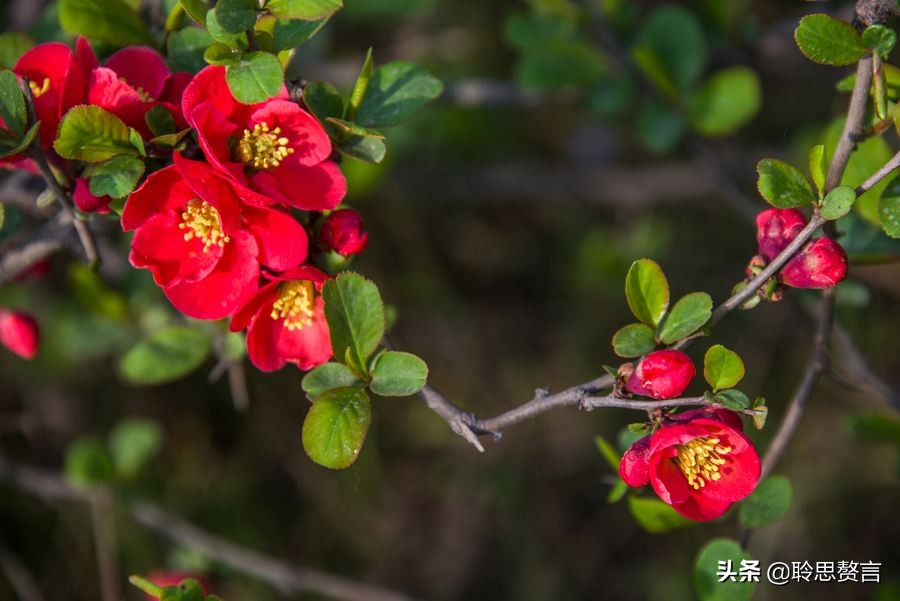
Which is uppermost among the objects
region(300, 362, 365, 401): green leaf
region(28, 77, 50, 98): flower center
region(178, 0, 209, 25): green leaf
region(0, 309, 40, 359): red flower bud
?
region(178, 0, 209, 25): green leaf

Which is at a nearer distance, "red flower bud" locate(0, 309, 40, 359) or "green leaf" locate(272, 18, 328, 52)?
"green leaf" locate(272, 18, 328, 52)

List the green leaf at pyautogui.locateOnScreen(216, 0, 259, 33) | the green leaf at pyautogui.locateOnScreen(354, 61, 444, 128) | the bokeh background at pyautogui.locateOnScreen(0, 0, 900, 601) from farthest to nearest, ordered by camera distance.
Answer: the bokeh background at pyautogui.locateOnScreen(0, 0, 900, 601)
the green leaf at pyautogui.locateOnScreen(354, 61, 444, 128)
the green leaf at pyautogui.locateOnScreen(216, 0, 259, 33)

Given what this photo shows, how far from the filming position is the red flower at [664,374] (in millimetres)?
979

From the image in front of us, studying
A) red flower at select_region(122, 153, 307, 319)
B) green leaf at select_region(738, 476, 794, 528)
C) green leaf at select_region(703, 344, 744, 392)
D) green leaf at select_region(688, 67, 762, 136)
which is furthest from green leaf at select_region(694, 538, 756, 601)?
green leaf at select_region(688, 67, 762, 136)

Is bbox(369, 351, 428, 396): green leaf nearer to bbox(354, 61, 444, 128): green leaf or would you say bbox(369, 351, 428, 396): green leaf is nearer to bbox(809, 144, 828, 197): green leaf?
bbox(354, 61, 444, 128): green leaf

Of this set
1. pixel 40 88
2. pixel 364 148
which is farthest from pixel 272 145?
pixel 40 88

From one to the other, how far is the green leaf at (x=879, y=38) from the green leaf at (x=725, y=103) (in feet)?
2.37

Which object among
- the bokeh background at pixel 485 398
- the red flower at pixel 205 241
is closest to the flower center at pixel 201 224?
the red flower at pixel 205 241

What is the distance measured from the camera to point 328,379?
110cm

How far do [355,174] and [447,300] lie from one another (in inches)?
31.0

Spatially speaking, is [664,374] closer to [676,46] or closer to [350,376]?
[350,376]

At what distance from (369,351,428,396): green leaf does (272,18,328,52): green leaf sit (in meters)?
0.39

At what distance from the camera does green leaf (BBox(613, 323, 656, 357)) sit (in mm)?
1059

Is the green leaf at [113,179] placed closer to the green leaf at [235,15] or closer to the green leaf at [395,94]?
the green leaf at [235,15]
